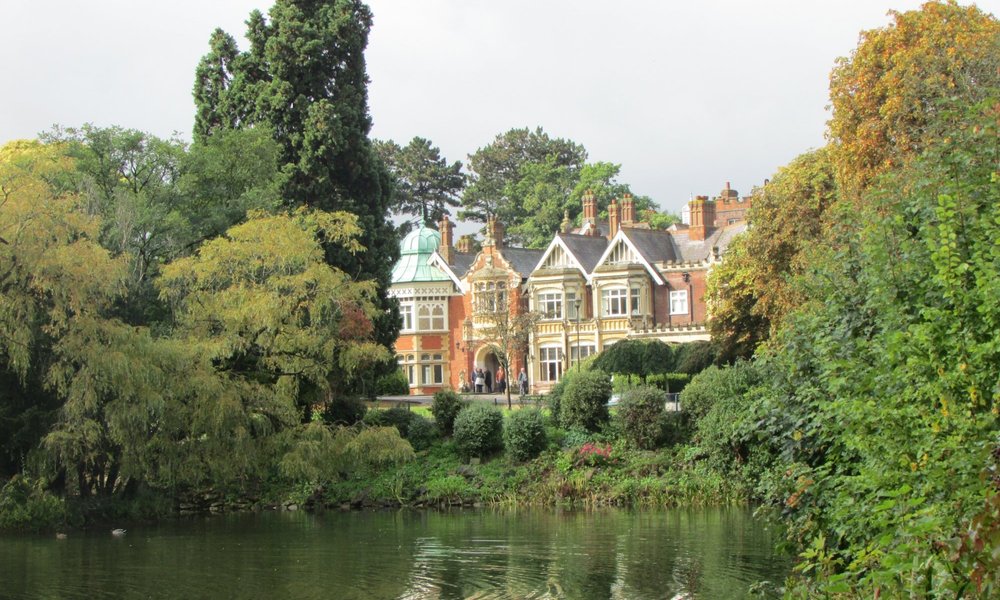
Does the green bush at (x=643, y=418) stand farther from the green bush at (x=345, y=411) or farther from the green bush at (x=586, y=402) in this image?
the green bush at (x=345, y=411)

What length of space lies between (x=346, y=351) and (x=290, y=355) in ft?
5.83

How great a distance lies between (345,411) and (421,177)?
173ft

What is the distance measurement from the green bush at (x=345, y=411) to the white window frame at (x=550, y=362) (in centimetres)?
2327

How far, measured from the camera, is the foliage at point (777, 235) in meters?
35.9

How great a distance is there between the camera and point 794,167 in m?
37.3

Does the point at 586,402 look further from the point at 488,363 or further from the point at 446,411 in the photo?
the point at 488,363

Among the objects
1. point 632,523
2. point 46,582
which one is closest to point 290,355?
point 632,523

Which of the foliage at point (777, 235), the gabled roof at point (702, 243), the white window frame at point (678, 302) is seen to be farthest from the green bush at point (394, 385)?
the foliage at point (777, 235)

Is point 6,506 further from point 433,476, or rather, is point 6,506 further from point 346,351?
point 433,476

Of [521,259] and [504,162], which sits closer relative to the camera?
[521,259]

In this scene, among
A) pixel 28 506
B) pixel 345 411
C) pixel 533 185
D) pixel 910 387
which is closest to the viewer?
pixel 910 387

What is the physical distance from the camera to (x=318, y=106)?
1615 inches

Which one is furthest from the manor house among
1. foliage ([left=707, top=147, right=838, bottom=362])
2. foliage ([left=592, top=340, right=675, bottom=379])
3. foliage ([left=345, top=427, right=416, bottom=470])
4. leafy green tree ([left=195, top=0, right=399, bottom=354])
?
foliage ([left=345, top=427, right=416, bottom=470])

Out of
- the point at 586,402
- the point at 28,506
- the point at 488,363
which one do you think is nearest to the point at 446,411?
the point at 586,402
